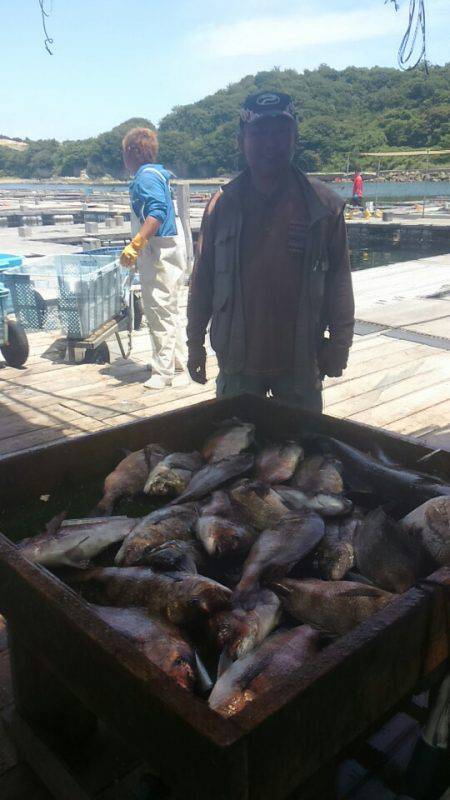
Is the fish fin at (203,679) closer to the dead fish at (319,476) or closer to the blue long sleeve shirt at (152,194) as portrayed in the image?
the dead fish at (319,476)

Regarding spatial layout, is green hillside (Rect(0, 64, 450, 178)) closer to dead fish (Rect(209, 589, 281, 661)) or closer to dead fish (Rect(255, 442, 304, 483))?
dead fish (Rect(255, 442, 304, 483))

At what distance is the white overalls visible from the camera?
20.4ft

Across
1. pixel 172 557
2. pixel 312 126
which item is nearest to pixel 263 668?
pixel 172 557

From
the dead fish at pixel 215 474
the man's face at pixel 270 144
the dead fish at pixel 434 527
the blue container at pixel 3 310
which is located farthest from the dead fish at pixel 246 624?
the blue container at pixel 3 310

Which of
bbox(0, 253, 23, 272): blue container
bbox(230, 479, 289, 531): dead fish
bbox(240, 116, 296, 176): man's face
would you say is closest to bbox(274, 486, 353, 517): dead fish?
bbox(230, 479, 289, 531): dead fish

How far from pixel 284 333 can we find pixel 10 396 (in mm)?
3929

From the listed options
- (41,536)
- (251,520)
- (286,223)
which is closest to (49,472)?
(41,536)

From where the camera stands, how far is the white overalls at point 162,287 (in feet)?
20.4

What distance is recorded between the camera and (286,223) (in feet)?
11.0

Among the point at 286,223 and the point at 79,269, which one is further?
the point at 79,269

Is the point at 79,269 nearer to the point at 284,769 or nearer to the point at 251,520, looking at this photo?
the point at 251,520

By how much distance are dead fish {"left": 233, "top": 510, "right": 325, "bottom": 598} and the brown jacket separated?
1.55m

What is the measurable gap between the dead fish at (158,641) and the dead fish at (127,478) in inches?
31.1

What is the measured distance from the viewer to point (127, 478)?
102 inches
